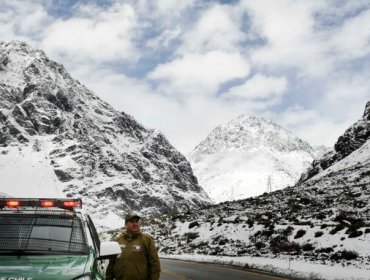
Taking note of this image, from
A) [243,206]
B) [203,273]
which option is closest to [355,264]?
[203,273]

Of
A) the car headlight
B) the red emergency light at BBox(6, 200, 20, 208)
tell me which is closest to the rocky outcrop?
the red emergency light at BBox(6, 200, 20, 208)

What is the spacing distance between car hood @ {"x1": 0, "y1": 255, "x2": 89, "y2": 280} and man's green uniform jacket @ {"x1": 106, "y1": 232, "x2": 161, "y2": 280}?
5.42ft

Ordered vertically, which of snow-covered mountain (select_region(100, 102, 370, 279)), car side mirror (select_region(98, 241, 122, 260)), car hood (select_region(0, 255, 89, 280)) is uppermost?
snow-covered mountain (select_region(100, 102, 370, 279))

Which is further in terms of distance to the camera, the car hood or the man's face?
the man's face

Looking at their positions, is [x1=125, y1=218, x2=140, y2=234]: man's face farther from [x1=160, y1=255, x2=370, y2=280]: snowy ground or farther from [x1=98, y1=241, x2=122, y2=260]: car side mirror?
[x1=160, y1=255, x2=370, y2=280]: snowy ground

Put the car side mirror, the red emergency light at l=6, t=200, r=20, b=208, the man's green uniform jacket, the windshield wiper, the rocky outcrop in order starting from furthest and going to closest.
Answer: the rocky outcrop → the man's green uniform jacket → the red emergency light at l=6, t=200, r=20, b=208 → the car side mirror → the windshield wiper

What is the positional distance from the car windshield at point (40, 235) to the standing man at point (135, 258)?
1023 millimetres

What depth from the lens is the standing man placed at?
755 cm

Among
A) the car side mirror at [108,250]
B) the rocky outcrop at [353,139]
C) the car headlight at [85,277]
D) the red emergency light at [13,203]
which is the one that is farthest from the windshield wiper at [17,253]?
the rocky outcrop at [353,139]

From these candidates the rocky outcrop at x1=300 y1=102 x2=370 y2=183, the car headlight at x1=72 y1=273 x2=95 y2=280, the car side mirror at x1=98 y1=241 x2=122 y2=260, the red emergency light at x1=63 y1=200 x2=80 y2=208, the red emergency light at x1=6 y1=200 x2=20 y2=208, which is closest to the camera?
the car headlight at x1=72 y1=273 x2=95 y2=280

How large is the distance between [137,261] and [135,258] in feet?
0.16

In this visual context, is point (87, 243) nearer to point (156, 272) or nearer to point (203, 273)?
point (156, 272)

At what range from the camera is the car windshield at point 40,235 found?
619 centimetres

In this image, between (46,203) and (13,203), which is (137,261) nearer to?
(46,203)
